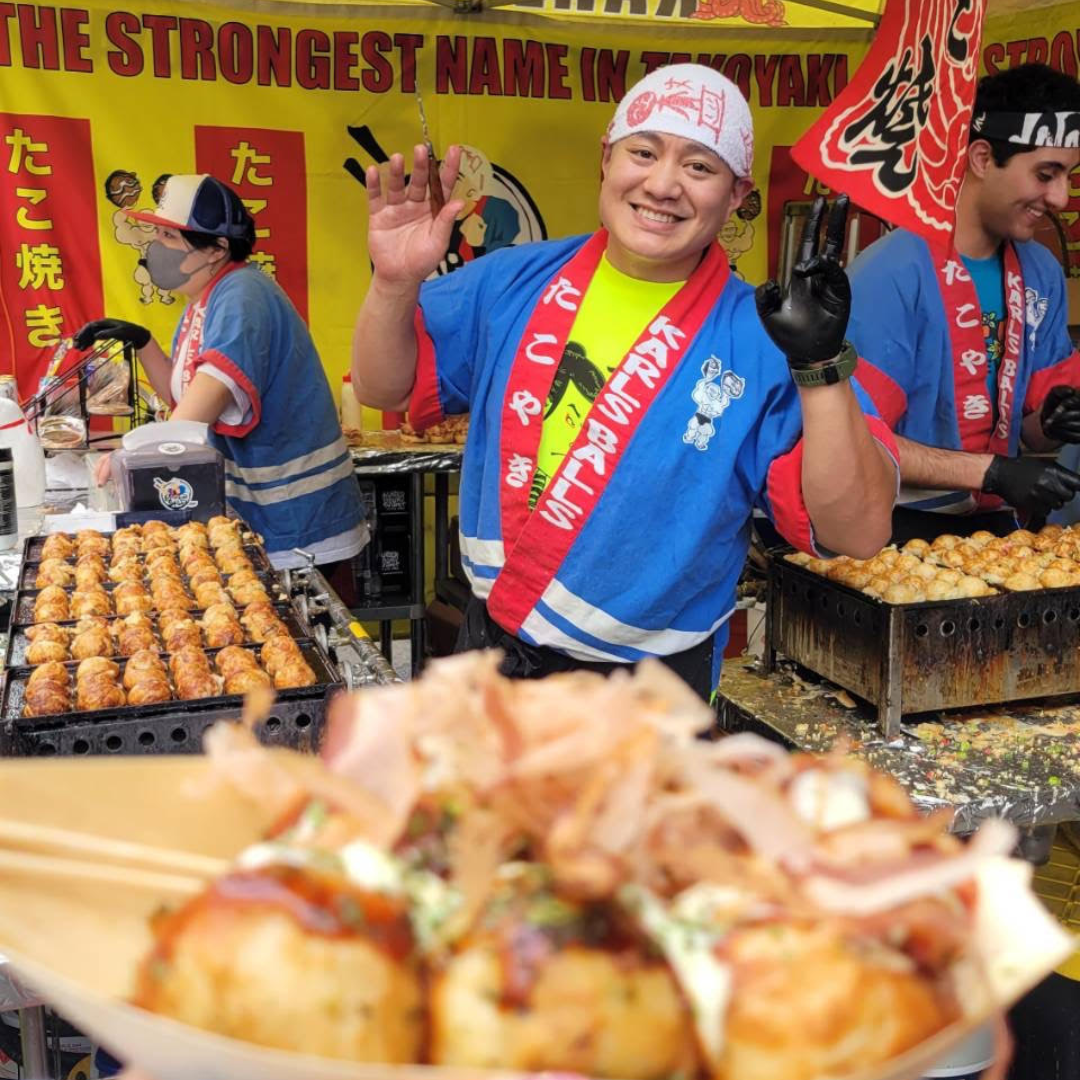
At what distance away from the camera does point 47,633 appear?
8.01 feet

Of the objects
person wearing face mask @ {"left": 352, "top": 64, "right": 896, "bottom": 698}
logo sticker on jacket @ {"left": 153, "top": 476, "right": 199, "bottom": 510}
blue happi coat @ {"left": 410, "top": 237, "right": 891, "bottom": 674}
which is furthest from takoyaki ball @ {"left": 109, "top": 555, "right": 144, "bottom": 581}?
blue happi coat @ {"left": 410, "top": 237, "right": 891, "bottom": 674}

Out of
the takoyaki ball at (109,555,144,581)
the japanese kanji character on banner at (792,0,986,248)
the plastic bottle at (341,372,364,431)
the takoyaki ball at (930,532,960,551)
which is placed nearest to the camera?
the takoyaki ball at (109,555,144,581)

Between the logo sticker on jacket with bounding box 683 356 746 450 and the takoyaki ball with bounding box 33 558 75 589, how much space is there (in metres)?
1.52

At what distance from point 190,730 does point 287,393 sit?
2.91m

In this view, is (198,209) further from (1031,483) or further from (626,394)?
(1031,483)

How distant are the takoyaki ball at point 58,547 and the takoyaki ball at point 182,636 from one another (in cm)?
71

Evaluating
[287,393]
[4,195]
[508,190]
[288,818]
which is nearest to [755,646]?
[287,393]

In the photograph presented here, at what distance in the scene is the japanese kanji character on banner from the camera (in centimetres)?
333

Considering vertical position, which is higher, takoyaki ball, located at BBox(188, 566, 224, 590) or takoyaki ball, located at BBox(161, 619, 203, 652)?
takoyaki ball, located at BBox(188, 566, 224, 590)

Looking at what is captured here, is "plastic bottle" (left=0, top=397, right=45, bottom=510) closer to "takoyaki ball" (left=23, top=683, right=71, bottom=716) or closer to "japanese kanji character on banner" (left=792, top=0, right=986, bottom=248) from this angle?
"takoyaki ball" (left=23, top=683, right=71, bottom=716)

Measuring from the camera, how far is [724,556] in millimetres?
2799

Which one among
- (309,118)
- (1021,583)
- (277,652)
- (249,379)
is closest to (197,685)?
(277,652)

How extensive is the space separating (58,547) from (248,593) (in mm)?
698

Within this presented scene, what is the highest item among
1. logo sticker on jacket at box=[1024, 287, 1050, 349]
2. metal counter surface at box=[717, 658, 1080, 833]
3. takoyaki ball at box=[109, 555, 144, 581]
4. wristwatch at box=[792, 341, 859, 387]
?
logo sticker on jacket at box=[1024, 287, 1050, 349]
